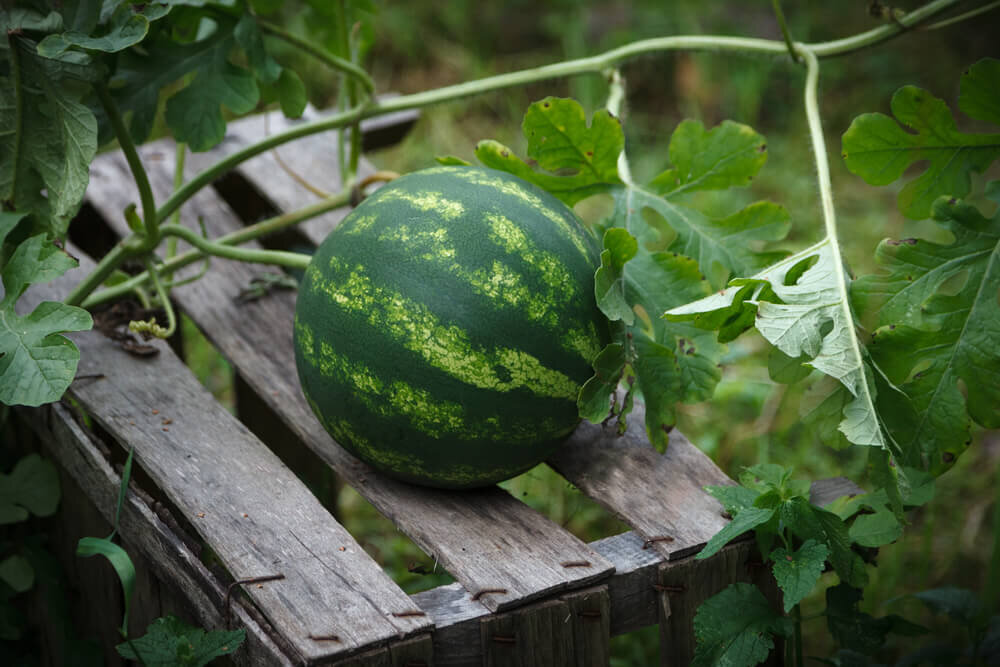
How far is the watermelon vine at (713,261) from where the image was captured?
5.21ft

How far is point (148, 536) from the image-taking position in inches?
66.7

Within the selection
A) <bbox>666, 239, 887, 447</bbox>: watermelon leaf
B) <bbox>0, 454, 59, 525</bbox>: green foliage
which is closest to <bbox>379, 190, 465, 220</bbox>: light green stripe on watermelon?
Result: <bbox>666, 239, 887, 447</bbox>: watermelon leaf

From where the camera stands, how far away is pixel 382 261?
1654mm

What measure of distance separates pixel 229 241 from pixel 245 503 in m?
0.86

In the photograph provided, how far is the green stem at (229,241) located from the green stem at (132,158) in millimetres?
135

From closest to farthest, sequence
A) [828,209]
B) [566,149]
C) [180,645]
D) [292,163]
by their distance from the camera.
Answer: [180,645] → [828,209] → [566,149] → [292,163]

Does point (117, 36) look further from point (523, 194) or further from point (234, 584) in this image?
point (234, 584)

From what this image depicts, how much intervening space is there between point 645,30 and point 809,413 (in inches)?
146

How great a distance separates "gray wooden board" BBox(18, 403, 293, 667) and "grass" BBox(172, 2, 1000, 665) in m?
0.96

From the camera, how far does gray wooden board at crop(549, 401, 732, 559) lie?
5.52 feet

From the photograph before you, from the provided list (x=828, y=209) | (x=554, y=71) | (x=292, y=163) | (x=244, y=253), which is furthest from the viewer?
(x=292, y=163)

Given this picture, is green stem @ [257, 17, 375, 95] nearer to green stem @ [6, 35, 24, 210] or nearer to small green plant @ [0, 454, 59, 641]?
green stem @ [6, 35, 24, 210]

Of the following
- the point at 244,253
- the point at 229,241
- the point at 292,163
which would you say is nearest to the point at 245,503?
the point at 244,253

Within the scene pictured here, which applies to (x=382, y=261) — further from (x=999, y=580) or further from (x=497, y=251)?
(x=999, y=580)
